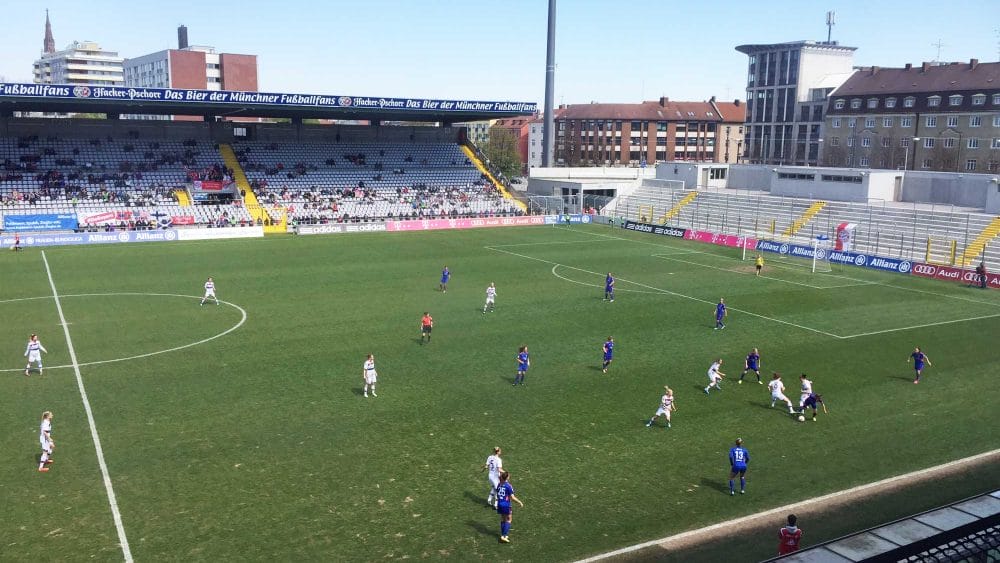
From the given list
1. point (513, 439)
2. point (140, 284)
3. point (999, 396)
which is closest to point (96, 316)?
point (140, 284)

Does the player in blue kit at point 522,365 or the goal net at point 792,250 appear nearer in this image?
the player in blue kit at point 522,365

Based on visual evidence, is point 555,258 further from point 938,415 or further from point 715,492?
point 715,492

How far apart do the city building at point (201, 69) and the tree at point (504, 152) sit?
4836cm

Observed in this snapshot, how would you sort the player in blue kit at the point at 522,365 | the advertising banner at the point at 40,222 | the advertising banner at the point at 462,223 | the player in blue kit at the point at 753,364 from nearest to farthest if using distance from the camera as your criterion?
the player in blue kit at the point at 522,365 → the player in blue kit at the point at 753,364 → the advertising banner at the point at 40,222 → the advertising banner at the point at 462,223

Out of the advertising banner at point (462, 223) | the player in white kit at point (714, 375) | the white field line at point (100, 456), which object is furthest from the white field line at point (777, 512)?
the advertising banner at point (462, 223)

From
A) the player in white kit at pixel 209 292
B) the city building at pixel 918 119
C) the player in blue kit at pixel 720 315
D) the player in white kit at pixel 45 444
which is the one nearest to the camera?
the player in white kit at pixel 45 444

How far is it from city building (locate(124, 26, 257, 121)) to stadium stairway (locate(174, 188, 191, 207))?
85.1 m

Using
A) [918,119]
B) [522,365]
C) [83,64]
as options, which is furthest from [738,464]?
[83,64]

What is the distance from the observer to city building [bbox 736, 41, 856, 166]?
105375 mm

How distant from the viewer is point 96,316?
33.2 m

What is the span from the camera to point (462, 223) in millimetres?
70562

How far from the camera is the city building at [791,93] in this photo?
346 ft

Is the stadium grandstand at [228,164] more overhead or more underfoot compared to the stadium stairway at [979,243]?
more overhead

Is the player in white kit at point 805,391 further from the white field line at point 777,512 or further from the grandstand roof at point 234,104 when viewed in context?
the grandstand roof at point 234,104
